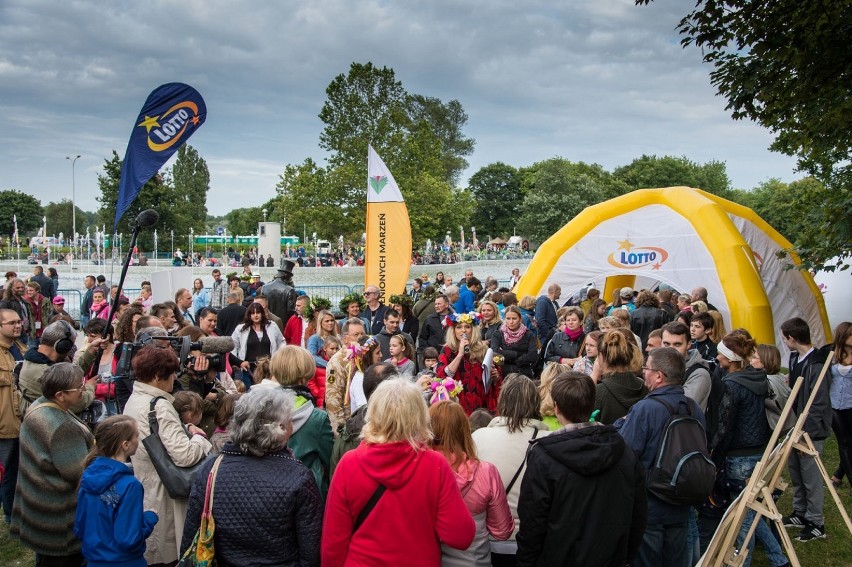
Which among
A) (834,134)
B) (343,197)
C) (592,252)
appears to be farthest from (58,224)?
(834,134)

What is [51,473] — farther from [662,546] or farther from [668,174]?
[668,174]

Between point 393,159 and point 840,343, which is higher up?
point 393,159

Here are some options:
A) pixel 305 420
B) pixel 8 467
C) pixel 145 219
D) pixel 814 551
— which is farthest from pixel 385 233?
pixel 305 420

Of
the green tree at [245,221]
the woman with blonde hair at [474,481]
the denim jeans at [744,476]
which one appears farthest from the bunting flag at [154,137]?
the green tree at [245,221]

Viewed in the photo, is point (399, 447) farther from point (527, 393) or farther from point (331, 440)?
point (331, 440)

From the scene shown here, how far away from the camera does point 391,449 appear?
2658 mm

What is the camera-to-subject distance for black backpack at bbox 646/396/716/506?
12.0 feet

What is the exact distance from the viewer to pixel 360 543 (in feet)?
8.87

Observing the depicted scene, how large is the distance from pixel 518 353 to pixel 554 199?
51.8m

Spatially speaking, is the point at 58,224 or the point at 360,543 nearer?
the point at 360,543

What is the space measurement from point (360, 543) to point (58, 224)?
101 meters

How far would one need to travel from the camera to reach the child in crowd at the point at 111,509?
3.20m

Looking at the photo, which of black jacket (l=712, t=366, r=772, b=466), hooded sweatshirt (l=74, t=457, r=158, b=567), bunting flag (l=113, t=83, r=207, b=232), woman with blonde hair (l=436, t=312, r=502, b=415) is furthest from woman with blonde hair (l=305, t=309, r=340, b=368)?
hooded sweatshirt (l=74, t=457, r=158, b=567)

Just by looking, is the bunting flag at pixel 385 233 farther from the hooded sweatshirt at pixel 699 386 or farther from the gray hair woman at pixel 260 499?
the gray hair woman at pixel 260 499
